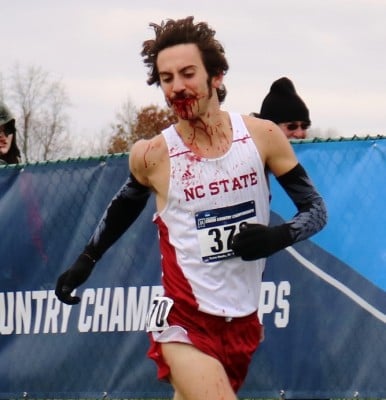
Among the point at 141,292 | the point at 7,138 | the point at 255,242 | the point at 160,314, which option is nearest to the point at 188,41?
the point at 255,242

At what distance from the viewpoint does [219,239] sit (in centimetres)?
529

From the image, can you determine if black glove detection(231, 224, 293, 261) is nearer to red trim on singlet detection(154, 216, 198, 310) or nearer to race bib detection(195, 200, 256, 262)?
race bib detection(195, 200, 256, 262)

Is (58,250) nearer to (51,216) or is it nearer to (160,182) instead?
(51,216)

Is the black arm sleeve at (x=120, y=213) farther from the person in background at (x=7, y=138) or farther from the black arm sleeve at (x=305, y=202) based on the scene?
the person in background at (x=7, y=138)

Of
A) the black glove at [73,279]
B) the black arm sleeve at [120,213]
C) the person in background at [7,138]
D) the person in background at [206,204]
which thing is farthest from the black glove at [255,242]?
the person in background at [7,138]

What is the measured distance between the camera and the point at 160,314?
17.5ft

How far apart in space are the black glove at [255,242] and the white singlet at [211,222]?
0.16 metres

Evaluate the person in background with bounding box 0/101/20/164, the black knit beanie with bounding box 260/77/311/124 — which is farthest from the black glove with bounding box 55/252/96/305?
the person in background with bounding box 0/101/20/164

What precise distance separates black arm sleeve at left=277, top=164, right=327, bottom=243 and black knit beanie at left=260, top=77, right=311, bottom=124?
2.76 meters

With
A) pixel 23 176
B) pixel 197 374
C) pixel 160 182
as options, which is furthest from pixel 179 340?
pixel 23 176

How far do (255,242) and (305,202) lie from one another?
0.43 meters

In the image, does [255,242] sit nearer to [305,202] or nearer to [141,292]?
[305,202]

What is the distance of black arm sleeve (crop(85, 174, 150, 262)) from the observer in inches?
223

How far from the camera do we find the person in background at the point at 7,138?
8.52m
